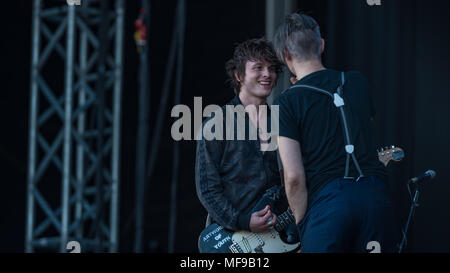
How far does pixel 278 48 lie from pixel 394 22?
989 millimetres

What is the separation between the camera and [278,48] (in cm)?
250

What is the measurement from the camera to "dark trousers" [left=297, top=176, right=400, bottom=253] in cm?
221

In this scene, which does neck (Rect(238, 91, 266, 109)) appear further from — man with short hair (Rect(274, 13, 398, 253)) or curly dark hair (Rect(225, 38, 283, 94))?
man with short hair (Rect(274, 13, 398, 253))

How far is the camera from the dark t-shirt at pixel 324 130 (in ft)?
7.48

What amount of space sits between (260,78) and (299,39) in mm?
608

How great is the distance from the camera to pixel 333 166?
7.46 ft

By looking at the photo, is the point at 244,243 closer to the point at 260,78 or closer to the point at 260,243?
the point at 260,243

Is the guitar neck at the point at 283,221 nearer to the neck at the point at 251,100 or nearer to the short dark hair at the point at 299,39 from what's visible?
the neck at the point at 251,100

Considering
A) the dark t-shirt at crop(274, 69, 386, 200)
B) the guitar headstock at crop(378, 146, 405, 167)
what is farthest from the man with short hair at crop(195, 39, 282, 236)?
the dark t-shirt at crop(274, 69, 386, 200)

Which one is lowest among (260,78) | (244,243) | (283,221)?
(244,243)

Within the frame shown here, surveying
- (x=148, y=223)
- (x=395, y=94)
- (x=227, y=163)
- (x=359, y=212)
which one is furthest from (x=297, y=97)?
(x=148, y=223)

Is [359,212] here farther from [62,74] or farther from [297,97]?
[62,74]

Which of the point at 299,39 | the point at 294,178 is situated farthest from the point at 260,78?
the point at 294,178
